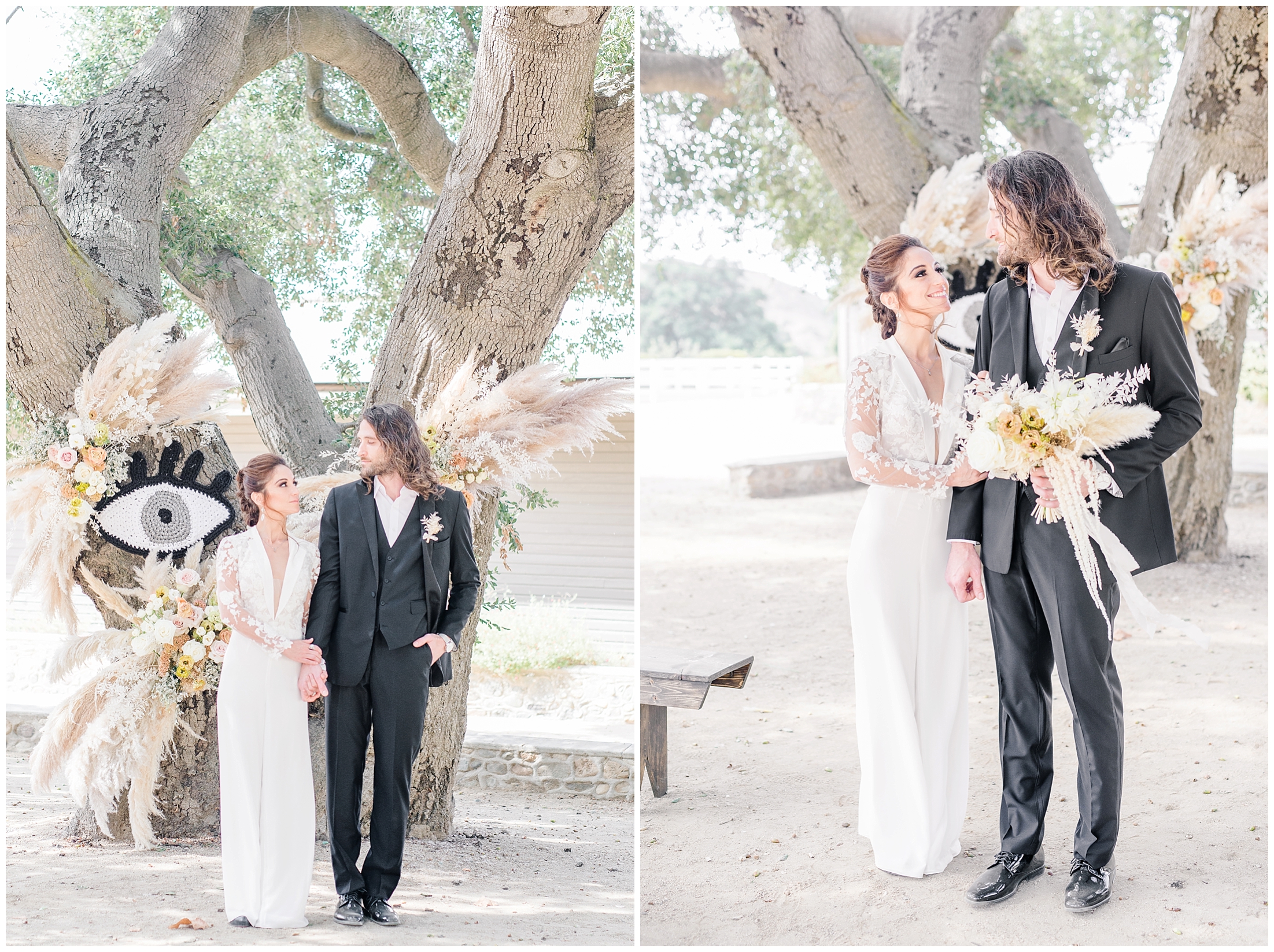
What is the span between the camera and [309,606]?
3.32 metres

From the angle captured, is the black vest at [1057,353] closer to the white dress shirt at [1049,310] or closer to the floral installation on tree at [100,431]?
the white dress shirt at [1049,310]

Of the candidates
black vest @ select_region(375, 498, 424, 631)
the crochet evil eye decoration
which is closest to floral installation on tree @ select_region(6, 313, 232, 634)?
the crochet evil eye decoration

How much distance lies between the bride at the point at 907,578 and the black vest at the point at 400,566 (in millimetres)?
1360

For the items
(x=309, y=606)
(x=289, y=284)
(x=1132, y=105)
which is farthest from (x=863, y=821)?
(x=1132, y=105)

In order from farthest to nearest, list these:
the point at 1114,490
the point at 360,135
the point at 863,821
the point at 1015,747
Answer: the point at 360,135 < the point at 863,821 < the point at 1015,747 < the point at 1114,490

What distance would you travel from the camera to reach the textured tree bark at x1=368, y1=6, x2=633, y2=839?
395 cm

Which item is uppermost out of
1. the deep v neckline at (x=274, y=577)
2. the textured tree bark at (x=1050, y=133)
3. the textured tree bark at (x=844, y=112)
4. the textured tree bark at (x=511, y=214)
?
the textured tree bark at (x=1050, y=133)

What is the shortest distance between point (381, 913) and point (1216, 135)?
22.3ft

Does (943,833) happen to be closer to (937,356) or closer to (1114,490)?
(1114,490)

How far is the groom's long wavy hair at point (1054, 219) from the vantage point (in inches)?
111

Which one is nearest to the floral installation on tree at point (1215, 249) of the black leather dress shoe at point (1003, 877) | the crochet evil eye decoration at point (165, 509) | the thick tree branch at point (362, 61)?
the black leather dress shoe at point (1003, 877)

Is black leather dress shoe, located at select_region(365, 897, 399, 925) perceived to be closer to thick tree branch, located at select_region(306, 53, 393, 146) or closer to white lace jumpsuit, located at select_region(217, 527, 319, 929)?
white lace jumpsuit, located at select_region(217, 527, 319, 929)

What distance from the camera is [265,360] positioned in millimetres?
5887

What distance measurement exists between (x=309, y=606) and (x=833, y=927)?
6.07ft
